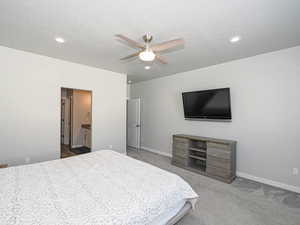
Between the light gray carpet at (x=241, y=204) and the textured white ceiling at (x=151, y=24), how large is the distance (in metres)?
2.66

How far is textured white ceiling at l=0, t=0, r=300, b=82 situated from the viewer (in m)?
1.65

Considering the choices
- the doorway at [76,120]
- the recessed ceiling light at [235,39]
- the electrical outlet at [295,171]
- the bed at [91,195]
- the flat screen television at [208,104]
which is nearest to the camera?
the bed at [91,195]

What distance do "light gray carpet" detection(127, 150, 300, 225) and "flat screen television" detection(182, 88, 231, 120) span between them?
1500 millimetres

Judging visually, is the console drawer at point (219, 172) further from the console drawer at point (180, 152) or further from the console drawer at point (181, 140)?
the console drawer at point (181, 140)

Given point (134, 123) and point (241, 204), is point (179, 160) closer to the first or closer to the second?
point (241, 204)

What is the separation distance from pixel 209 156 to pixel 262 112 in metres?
1.44

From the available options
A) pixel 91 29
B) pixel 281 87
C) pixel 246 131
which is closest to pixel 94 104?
pixel 91 29

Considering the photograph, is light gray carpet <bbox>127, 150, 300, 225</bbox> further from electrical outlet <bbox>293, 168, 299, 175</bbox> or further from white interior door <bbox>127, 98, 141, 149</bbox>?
white interior door <bbox>127, 98, 141, 149</bbox>

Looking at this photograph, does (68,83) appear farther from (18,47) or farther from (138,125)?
(138,125)

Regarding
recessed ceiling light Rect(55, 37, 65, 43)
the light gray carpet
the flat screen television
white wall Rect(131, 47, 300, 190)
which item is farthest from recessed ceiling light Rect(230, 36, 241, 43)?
recessed ceiling light Rect(55, 37, 65, 43)

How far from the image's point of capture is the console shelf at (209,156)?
2968mm

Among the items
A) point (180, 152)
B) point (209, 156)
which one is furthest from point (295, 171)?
point (180, 152)

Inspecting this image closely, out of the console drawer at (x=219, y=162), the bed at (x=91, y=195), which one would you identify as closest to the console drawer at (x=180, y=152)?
the console drawer at (x=219, y=162)

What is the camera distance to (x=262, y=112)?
116 inches
